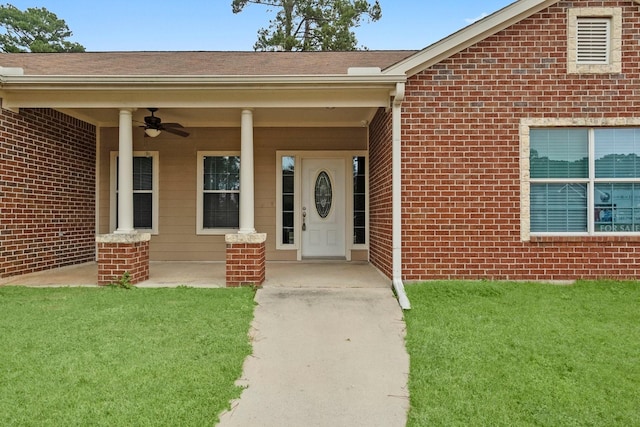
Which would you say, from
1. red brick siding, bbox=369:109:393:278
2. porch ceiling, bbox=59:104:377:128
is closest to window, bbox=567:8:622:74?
red brick siding, bbox=369:109:393:278

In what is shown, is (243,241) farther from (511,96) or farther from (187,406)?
(511,96)

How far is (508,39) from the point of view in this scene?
5457 millimetres

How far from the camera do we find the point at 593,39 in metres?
5.45

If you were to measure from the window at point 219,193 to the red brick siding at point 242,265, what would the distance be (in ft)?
8.70

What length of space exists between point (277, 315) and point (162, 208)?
4.50 m

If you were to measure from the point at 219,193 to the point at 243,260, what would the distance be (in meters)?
2.96

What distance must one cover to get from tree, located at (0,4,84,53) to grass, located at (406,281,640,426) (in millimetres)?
24997

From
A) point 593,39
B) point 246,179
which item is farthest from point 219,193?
point 593,39

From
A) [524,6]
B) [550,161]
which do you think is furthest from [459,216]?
[524,6]

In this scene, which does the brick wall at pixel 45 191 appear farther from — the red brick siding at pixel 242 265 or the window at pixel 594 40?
the window at pixel 594 40

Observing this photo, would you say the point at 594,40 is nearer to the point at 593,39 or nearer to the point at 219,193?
the point at 593,39

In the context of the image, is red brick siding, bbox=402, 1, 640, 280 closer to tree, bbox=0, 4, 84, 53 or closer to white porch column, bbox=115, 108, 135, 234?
white porch column, bbox=115, 108, 135, 234

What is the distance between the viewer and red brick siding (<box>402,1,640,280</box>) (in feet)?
17.7

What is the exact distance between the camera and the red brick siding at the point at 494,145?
17.7 feet
